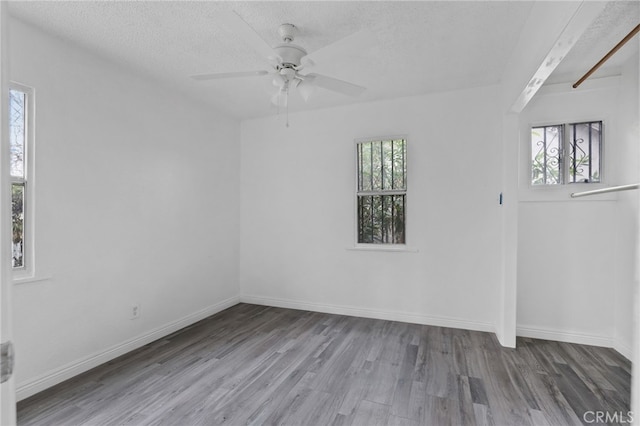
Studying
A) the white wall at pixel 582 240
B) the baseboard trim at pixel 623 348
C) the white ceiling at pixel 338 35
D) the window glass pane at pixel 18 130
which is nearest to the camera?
the white ceiling at pixel 338 35

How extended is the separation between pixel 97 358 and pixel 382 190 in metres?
3.39

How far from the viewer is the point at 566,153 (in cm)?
329

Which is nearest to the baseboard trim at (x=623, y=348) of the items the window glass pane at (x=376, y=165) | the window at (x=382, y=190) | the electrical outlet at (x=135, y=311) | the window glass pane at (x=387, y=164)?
the window at (x=382, y=190)

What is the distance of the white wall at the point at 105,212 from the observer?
7.77 feet

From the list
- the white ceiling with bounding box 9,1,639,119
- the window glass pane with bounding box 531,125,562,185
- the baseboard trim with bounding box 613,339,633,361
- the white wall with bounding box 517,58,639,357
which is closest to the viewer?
the white ceiling with bounding box 9,1,639,119

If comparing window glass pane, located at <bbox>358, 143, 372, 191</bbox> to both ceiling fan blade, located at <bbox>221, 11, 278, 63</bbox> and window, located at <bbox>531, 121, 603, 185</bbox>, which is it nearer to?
window, located at <bbox>531, 121, 603, 185</bbox>

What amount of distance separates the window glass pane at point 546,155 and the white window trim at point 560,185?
42mm

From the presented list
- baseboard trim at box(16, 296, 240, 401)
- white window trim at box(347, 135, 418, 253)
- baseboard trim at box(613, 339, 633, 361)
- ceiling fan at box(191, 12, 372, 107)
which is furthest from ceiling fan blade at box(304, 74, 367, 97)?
baseboard trim at box(613, 339, 633, 361)

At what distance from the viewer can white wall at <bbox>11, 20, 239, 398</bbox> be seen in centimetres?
237

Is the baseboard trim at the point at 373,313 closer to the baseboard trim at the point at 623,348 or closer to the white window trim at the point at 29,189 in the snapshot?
the baseboard trim at the point at 623,348

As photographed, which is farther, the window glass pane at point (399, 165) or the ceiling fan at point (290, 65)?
the window glass pane at point (399, 165)
